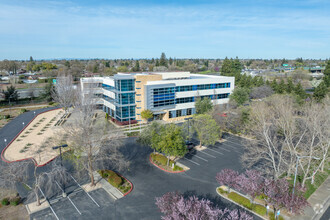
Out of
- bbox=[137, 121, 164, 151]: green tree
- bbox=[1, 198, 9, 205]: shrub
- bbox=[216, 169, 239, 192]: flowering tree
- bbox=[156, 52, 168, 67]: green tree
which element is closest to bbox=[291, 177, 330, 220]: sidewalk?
bbox=[216, 169, 239, 192]: flowering tree

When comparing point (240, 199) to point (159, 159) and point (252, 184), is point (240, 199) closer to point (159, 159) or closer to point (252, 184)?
point (252, 184)

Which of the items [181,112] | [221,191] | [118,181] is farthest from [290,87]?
[118,181]

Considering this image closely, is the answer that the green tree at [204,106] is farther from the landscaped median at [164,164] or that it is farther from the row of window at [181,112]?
the landscaped median at [164,164]

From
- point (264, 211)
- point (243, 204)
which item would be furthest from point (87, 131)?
point (264, 211)

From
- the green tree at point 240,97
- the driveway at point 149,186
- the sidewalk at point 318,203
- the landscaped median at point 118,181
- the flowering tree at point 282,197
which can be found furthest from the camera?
the green tree at point 240,97

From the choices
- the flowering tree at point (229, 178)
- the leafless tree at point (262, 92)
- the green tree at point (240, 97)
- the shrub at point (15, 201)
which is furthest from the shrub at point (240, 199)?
the leafless tree at point (262, 92)

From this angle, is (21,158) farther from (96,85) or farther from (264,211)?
(264,211)
